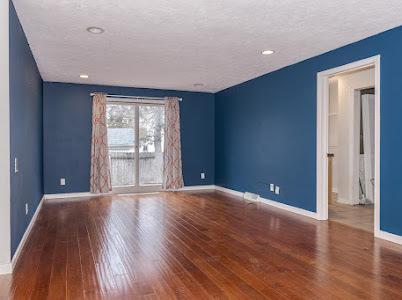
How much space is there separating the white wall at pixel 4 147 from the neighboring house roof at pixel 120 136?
4275mm

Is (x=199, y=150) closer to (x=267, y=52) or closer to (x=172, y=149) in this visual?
(x=172, y=149)

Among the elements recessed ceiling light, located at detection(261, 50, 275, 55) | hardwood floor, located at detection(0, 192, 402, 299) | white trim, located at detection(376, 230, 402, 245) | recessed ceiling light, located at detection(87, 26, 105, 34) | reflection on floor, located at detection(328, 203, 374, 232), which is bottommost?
reflection on floor, located at detection(328, 203, 374, 232)

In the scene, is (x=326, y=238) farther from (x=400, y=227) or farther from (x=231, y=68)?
(x=231, y=68)

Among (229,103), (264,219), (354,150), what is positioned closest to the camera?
(264,219)

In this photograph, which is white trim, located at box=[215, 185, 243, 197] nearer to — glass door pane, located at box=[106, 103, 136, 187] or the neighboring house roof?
glass door pane, located at box=[106, 103, 136, 187]

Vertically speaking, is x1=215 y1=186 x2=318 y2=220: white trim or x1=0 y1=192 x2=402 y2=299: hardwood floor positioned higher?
x1=215 y1=186 x2=318 y2=220: white trim

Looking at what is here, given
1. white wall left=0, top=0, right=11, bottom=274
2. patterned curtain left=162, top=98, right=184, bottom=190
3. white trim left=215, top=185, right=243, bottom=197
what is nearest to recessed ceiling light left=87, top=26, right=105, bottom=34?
white wall left=0, top=0, right=11, bottom=274

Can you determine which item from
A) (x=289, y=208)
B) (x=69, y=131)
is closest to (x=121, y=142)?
(x=69, y=131)

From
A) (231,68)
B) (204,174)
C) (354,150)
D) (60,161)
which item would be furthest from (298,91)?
(60,161)

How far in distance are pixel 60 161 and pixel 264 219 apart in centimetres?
432

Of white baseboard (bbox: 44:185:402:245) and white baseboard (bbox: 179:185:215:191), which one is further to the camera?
white baseboard (bbox: 179:185:215:191)

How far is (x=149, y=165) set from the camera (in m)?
7.30

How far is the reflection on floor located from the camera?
172 inches

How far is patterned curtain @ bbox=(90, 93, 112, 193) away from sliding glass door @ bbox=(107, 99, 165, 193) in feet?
0.66
